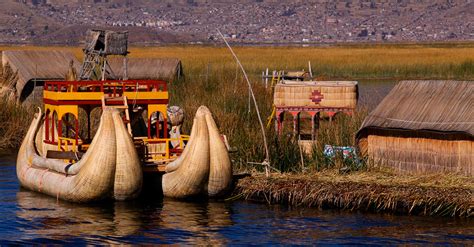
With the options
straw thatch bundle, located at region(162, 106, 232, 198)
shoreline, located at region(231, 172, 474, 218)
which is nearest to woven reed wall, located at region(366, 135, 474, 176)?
shoreline, located at region(231, 172, 474, 218)

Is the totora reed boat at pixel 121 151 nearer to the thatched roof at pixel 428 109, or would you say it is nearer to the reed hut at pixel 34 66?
the thatched roof at pixel 428 109

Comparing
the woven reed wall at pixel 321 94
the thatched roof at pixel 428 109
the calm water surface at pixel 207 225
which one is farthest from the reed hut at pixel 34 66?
the thatched roof at pixel 428 109

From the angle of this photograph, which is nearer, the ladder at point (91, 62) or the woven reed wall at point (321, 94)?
the woven reed wall at point (321, 94)

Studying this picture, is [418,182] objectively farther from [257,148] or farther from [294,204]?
[257,148]

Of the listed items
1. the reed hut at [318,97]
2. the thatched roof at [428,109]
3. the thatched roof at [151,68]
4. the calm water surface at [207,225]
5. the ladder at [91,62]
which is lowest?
the calm water surface at [207,225]

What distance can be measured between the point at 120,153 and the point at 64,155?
6.53ft

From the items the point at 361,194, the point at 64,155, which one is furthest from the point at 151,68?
the point at 361,194

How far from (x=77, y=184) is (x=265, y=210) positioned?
3.39 meters

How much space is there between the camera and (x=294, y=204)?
2197cm

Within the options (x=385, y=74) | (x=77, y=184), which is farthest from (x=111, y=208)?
(x=385, y=74)

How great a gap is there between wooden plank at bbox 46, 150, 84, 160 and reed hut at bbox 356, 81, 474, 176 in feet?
17.7

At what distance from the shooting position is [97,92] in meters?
23.8

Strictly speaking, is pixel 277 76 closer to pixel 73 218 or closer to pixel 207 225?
pixel 73 218

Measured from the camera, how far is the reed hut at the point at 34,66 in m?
39.8
